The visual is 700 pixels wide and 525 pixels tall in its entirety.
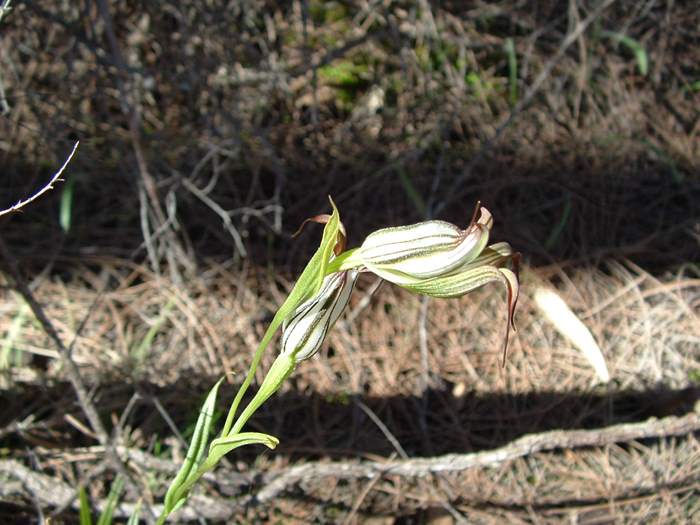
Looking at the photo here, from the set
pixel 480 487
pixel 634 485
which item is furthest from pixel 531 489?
pixel 634 485

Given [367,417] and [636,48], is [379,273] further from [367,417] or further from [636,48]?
[636,48]

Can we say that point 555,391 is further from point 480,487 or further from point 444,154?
point 444,154

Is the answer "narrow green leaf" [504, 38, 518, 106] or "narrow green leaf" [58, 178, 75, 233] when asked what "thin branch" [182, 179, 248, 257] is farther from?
"narrow green leaf" [504, 38, 518, 106]

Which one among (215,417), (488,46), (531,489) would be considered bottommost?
(531,489)

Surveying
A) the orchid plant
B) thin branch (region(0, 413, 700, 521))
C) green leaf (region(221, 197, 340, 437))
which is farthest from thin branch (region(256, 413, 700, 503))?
green leaf (region(221, 197, 340, 437))

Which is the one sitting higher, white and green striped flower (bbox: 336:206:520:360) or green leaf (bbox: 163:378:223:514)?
white and green striped flower (bbox: 336:206:520:360)

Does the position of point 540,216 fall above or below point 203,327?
above
